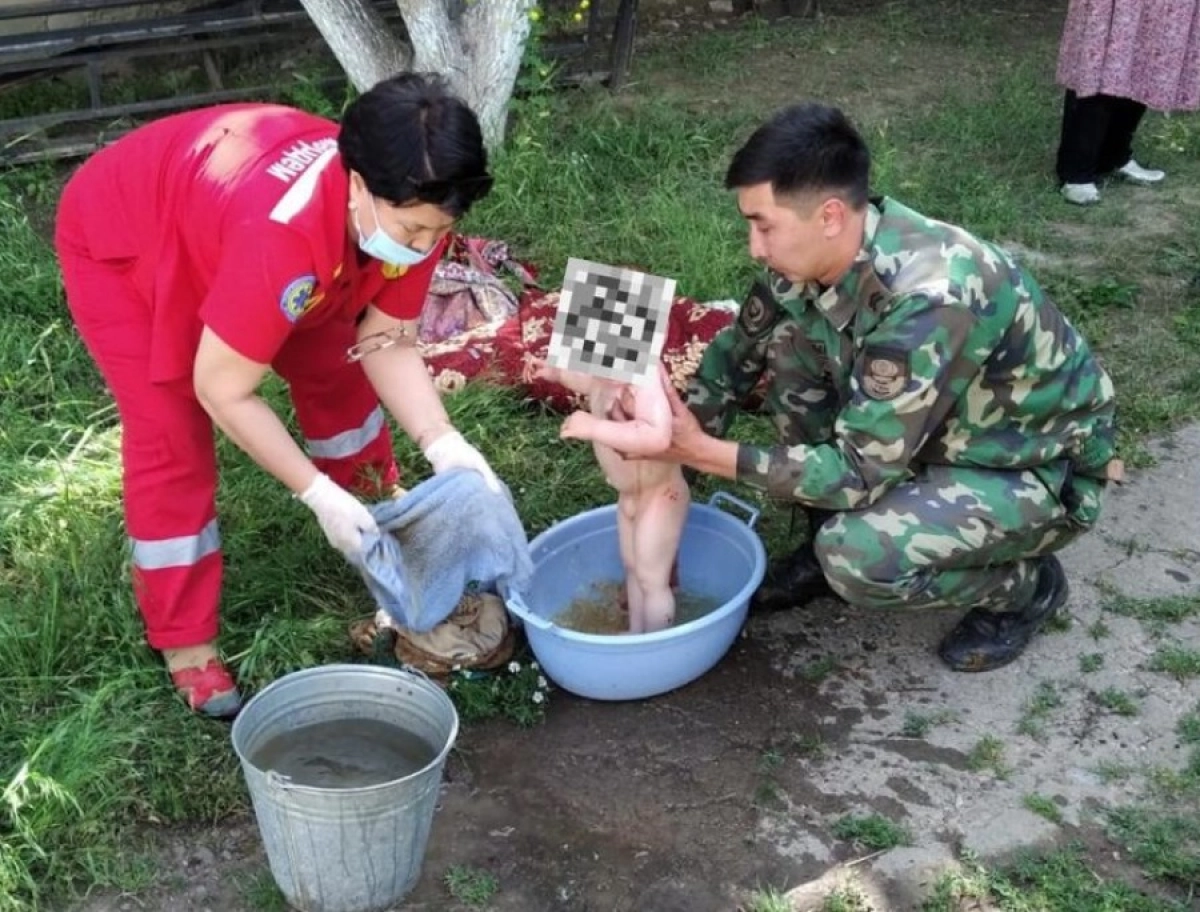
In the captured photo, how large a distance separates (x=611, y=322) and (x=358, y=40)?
10.5 feet

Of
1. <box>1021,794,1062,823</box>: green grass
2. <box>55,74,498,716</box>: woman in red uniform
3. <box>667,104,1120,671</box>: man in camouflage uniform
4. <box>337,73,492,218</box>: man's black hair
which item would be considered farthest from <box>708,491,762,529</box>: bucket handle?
<box>337,73,492,218</box>: man's black hair

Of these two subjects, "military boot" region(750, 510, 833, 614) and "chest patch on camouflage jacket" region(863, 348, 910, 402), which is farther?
"military boot" region(750, 510, 833, 614)

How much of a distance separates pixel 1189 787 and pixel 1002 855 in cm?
47

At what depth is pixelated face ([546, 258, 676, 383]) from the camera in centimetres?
283

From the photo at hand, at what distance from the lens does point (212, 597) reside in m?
3.13

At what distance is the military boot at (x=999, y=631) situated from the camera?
331cm

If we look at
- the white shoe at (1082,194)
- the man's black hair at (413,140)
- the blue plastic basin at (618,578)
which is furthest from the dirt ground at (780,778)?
the white shoe at (1082,194)

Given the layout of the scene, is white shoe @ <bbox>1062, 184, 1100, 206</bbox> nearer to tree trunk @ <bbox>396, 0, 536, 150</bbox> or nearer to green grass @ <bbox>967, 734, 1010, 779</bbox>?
tree trunk @ <bbox>396, 0, 536, 150</bbox>

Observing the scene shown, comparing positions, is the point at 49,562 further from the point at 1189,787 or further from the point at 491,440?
the point at 1189,787

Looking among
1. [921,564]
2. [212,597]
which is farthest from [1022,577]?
[212,597]

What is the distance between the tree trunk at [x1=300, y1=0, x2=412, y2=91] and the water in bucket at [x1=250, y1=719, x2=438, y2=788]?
138 inches

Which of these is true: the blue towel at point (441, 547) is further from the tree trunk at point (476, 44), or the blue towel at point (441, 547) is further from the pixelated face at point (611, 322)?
the tree trunk at point (476, 44)

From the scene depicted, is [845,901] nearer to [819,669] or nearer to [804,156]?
[819,669]

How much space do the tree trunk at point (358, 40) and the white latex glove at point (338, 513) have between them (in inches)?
127
